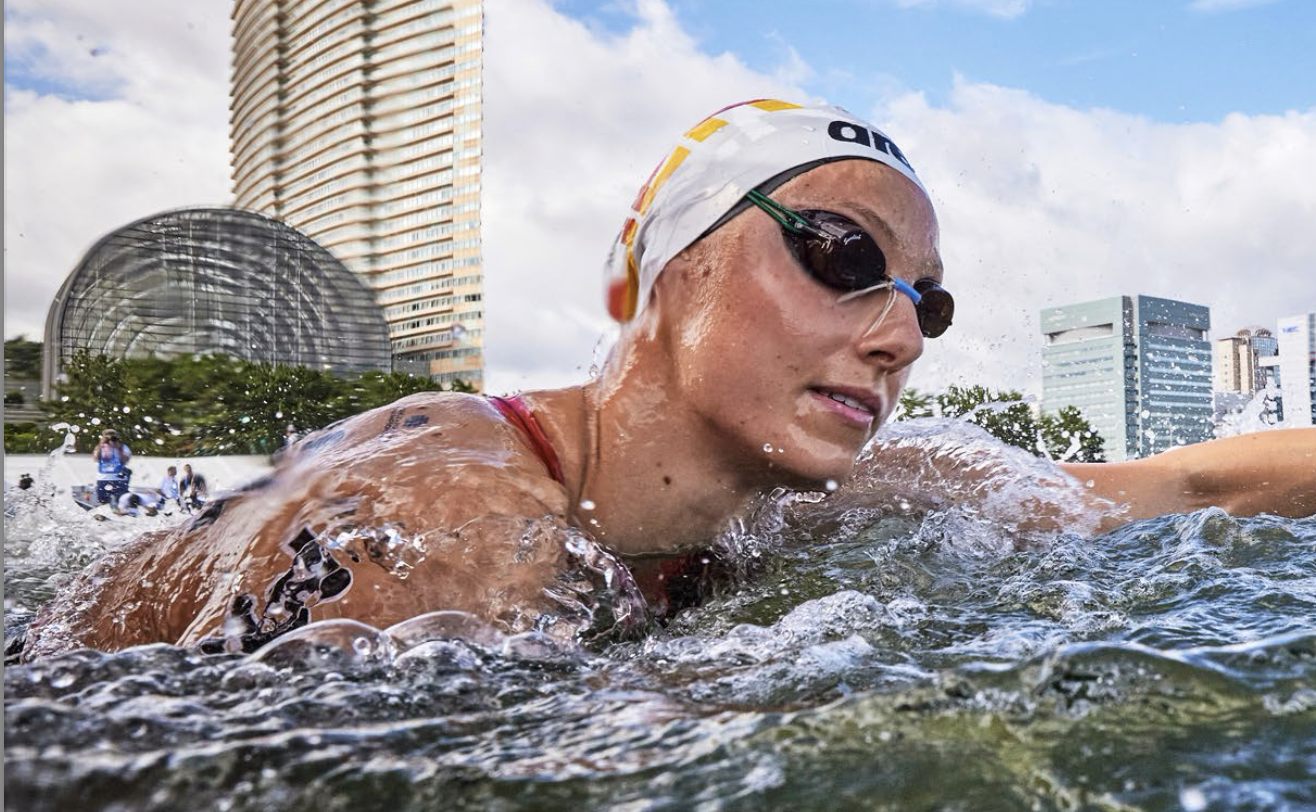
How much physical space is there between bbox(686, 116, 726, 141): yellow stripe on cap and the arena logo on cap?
40cm

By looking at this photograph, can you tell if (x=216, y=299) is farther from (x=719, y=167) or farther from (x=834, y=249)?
(x=834, y=249)

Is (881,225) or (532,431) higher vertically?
(881,225)

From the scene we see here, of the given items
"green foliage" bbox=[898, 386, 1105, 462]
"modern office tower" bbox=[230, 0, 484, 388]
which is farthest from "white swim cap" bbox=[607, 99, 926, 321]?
"green foliage" bbox=[898, 386, 1105, 462]

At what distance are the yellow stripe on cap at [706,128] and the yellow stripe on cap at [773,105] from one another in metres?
0.16

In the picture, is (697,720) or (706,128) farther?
(706,128)

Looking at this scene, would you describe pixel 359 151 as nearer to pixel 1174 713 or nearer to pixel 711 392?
pixel 711 392

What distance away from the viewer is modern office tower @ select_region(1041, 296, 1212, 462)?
65.2 m

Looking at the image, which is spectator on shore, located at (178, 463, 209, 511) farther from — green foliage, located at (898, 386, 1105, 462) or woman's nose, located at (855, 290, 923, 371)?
green foliage, located at (898, 386, 1105, 462)

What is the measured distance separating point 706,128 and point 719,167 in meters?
0.32

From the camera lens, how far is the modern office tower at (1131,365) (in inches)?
2566

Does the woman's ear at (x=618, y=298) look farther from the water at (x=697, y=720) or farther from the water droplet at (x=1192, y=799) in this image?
the water droplet at (x=1192, y=799)

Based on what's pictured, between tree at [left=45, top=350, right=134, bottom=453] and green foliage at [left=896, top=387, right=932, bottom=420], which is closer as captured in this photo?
tree at [left=45, top=350, right=134, bottom=453]

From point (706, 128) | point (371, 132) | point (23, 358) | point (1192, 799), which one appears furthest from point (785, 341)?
point (23, 358)

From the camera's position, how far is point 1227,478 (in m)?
4.59
